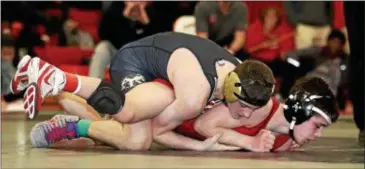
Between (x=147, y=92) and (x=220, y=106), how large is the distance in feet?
1.12

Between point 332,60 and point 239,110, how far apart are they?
474 centimetres

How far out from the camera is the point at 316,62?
28.1 feet

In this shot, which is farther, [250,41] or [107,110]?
[250,41]

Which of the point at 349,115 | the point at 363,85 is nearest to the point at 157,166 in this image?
the point at 363,85

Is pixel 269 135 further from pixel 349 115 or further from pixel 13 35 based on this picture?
pixel 13 35

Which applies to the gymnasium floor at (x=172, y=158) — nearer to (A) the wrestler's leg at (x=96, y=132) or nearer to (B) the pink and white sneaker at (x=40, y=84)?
(A) the wrestler's leg at (x=96, y=132)

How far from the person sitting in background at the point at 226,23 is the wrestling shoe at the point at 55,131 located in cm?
335

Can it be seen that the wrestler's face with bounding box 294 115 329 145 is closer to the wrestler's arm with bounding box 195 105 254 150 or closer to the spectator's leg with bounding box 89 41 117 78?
the wrestler's arm with bounding box 195 105 254 150

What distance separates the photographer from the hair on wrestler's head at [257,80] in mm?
3762

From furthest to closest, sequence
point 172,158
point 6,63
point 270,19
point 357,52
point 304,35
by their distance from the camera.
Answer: point 304,35 < point 270,19 < point 6,63 < point 357,52 < point 172,158

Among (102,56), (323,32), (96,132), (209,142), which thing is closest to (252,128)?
(209,142)

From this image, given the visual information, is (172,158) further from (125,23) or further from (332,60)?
(332,60)

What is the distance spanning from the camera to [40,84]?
3674 mm

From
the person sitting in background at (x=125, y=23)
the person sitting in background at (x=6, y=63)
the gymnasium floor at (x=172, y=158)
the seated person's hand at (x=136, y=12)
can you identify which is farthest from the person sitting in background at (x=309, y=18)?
the gymnasium floor at (x=172, y=158)
